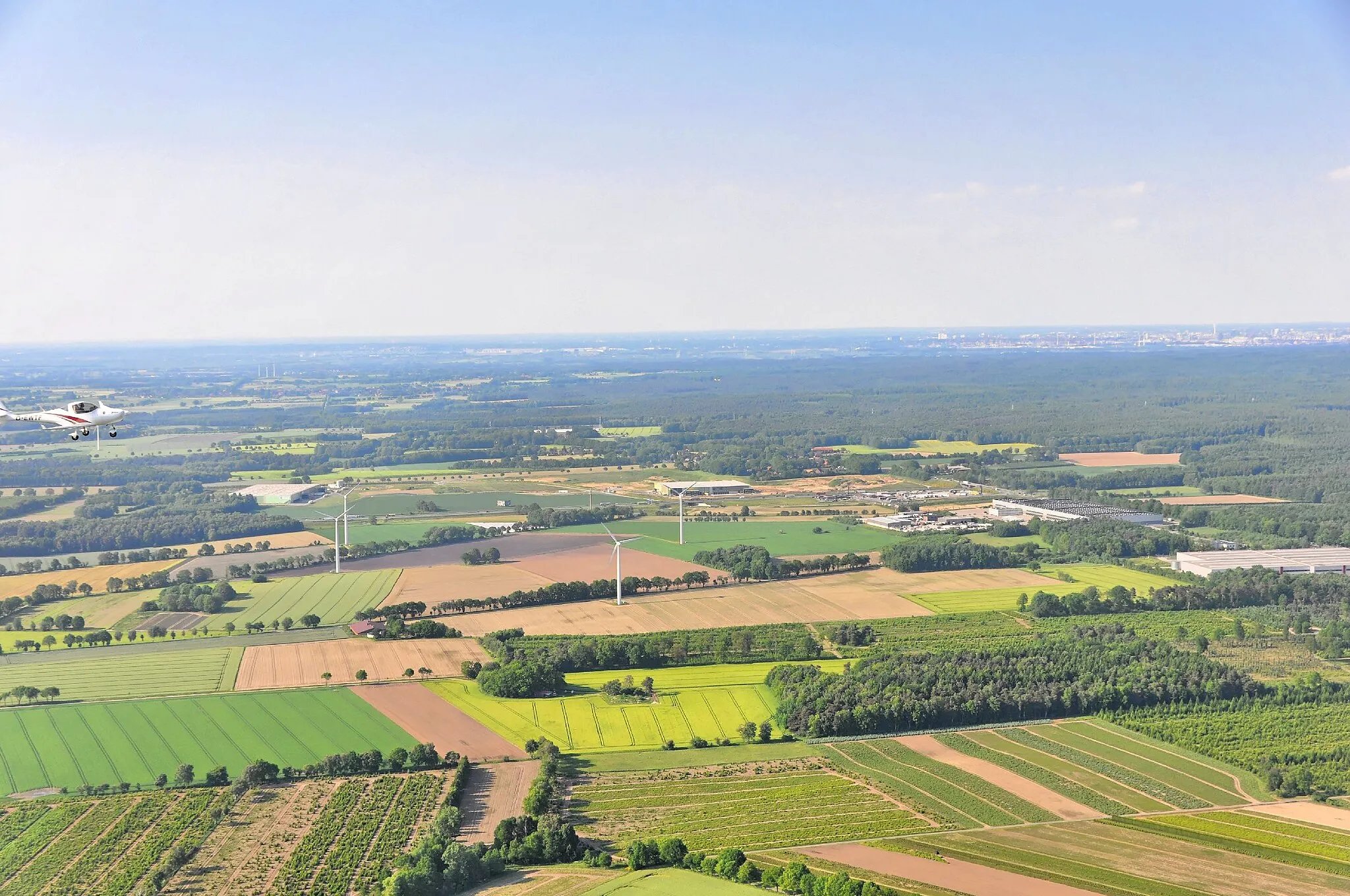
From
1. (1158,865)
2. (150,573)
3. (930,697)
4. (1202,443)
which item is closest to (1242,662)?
(930,697)

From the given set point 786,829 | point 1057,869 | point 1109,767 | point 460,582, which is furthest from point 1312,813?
point 460,582

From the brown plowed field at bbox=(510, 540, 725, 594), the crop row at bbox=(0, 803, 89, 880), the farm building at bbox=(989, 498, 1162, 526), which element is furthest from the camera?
the farm building at bbox=(989, 498, 1162, 526)

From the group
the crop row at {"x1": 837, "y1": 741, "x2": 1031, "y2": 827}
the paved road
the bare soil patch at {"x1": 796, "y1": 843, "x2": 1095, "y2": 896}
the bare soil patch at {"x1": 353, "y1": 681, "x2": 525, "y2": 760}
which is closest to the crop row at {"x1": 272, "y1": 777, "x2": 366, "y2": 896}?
the bare soil patch at {"x1": 353, "y1": 681, "x2": 525, "y2": 760}

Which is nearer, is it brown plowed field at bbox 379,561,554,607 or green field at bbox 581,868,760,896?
green field at bbox 581,868,760,896

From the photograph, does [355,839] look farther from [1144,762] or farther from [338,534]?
[338,534]

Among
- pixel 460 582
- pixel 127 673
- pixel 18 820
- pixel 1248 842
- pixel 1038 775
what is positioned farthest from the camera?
pixel 460 582

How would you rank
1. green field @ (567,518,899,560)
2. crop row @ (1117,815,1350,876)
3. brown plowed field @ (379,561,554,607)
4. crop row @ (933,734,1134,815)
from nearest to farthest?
crop row @ (1117,815,1350,876), crop row @ (933,734,1134,815), brown plowed field @ (379,561,554,607), green field @ (567,518,899,560)

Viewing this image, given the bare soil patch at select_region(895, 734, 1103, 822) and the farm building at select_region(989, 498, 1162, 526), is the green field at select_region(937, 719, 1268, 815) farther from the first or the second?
the farm building at select_region(989, 498, 1162, 526)

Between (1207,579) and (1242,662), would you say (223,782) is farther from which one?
(1207,579)
